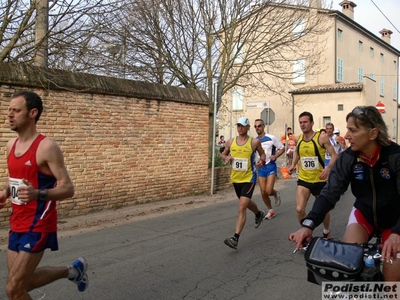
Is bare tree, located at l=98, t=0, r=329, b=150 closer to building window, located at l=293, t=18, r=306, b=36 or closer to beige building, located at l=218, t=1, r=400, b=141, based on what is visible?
building window, located at l=293, t=18, r=306, b=36

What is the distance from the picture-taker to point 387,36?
46.0 m

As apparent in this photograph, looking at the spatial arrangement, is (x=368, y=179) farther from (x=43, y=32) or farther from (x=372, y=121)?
(x=43, y=32)

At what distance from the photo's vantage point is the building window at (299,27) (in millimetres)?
15781

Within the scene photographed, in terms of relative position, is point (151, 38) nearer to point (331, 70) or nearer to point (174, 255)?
point (174, 255)

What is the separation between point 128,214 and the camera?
31.0ft

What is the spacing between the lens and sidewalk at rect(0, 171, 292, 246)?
318 inches

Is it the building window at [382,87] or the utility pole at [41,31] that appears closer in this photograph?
the utility pole at [41,31]

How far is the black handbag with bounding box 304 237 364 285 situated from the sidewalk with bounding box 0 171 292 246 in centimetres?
585

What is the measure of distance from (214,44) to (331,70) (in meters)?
20.5

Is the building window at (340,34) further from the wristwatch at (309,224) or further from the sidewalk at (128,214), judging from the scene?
the wristwatch at (309,224)

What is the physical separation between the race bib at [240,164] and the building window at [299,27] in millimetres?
10309

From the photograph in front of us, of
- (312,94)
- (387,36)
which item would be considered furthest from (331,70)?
(387,36)

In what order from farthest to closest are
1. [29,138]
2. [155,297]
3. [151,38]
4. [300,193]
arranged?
1. [151,38]
2. [300,193]
3. [155,297]
4. [29,138]

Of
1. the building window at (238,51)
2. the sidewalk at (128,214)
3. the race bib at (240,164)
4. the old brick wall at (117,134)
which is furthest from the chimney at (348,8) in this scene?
the race bib at (240,164)
